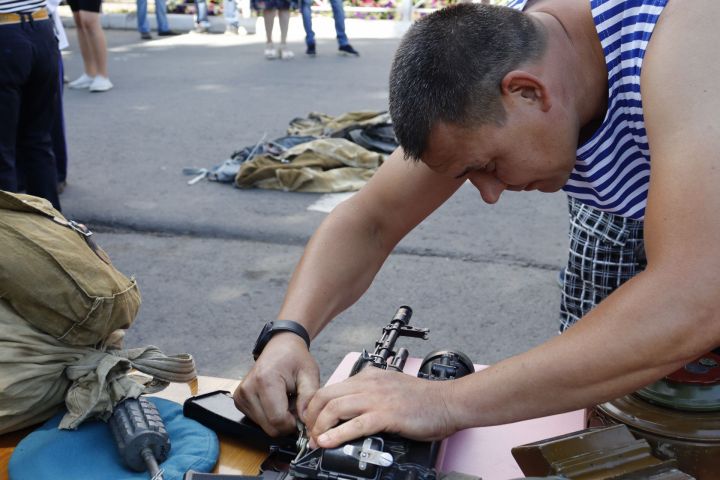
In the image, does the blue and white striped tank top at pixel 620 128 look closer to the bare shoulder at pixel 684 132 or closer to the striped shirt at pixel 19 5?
the bare shoulder at pixel 684 132

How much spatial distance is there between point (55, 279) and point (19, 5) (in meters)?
2.74

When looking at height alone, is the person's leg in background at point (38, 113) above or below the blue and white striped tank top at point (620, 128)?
below

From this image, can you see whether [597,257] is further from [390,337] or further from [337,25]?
[337,25]

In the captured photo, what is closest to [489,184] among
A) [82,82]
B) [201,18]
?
[82,82]

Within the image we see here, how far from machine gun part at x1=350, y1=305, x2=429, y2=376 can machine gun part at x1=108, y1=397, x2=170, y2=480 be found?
1.20 ft

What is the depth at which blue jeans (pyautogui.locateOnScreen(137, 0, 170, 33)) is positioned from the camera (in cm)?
1292

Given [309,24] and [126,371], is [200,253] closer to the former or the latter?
[126,371]

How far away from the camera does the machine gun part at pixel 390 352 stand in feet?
5.27

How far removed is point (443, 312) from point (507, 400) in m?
2.44

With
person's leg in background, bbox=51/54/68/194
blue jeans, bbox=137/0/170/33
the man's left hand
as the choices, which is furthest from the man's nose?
blue jeans, bbox=137/0/170/33

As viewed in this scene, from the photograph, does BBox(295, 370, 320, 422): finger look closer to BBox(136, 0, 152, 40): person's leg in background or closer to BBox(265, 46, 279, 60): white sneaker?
BBox(265, 46, 279, 60): white sneaker

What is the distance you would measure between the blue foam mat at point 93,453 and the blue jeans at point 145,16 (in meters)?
12.1

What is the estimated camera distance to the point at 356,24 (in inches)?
559

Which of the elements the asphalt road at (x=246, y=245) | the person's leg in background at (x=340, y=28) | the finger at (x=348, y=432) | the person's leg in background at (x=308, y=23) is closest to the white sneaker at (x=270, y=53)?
the person's leg in background at (x=308, y=23)
